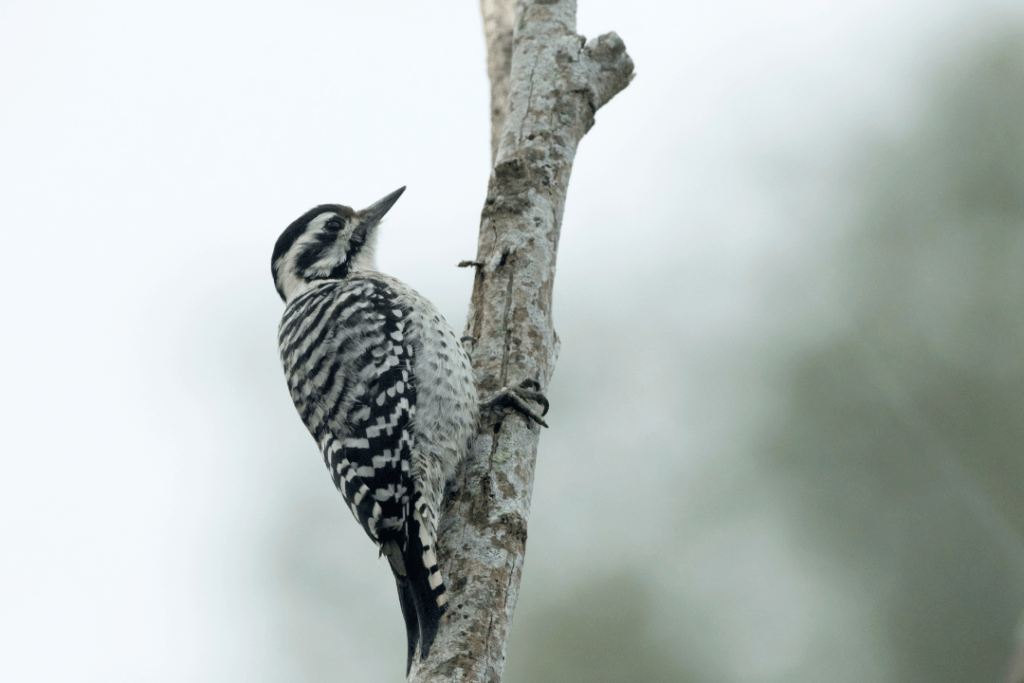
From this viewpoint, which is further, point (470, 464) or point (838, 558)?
point (838, 558)

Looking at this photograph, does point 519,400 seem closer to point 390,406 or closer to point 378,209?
point 390,406

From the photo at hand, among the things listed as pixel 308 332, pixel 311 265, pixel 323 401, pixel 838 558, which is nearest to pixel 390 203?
pixel 311 265

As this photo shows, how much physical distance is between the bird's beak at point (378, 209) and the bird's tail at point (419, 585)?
2.06 m

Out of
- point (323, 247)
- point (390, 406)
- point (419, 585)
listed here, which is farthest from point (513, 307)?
point (323, 247)

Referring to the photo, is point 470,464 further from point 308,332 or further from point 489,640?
point 308,332

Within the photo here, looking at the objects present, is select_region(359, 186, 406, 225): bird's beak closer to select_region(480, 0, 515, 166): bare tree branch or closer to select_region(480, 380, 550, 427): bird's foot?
select_region(480, 0, 515, 166): bare tree branch

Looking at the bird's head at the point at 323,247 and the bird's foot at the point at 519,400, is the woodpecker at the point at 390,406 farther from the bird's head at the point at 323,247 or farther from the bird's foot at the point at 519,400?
the bird's head at the point at 323,247

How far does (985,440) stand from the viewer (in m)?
8.73

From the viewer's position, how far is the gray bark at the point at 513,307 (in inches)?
93.7

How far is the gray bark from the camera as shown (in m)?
2.38

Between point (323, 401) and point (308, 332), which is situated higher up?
point (308, 332)

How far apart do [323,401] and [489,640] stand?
1430 millimetres

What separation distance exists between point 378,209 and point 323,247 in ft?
1.26

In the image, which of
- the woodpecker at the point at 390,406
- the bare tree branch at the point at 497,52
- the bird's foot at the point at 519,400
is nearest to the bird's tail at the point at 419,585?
the woodpecker at the point at 390,406
